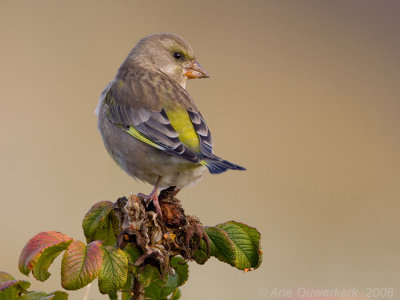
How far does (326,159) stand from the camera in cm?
621

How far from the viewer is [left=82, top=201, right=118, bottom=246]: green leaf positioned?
2.35 meters

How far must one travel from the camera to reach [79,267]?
1896 mm

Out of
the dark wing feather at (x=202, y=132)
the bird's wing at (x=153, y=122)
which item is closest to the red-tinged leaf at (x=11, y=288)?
the bird's wing at (x=153, y=122)

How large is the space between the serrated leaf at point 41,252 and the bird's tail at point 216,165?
45.3 inches

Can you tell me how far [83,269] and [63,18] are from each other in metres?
5.47

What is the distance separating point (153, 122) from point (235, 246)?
1.42 m

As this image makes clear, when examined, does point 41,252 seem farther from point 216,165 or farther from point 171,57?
point 171,57

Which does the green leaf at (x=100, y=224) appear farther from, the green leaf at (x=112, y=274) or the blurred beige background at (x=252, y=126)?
the blurred beige background at (x=252, y=126)

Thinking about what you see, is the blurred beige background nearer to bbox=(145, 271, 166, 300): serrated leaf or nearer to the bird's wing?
the bird's wing

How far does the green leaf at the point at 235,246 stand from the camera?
2201mm

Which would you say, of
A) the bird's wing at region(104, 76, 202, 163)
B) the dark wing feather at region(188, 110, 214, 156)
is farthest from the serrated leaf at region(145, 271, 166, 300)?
the dark wing feather at region(188, 110, 214, 156)

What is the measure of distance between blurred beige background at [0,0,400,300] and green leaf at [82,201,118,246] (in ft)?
5.60

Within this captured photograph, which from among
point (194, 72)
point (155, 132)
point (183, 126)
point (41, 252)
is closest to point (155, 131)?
point (155, 132)

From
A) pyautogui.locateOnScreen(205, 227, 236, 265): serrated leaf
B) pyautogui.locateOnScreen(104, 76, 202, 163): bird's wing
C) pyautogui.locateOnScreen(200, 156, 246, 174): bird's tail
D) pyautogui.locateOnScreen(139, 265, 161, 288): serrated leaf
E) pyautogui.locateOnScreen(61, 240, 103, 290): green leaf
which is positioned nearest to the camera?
pyautogui.locateOnScreen(61, 240, 103, 290): green leaf
